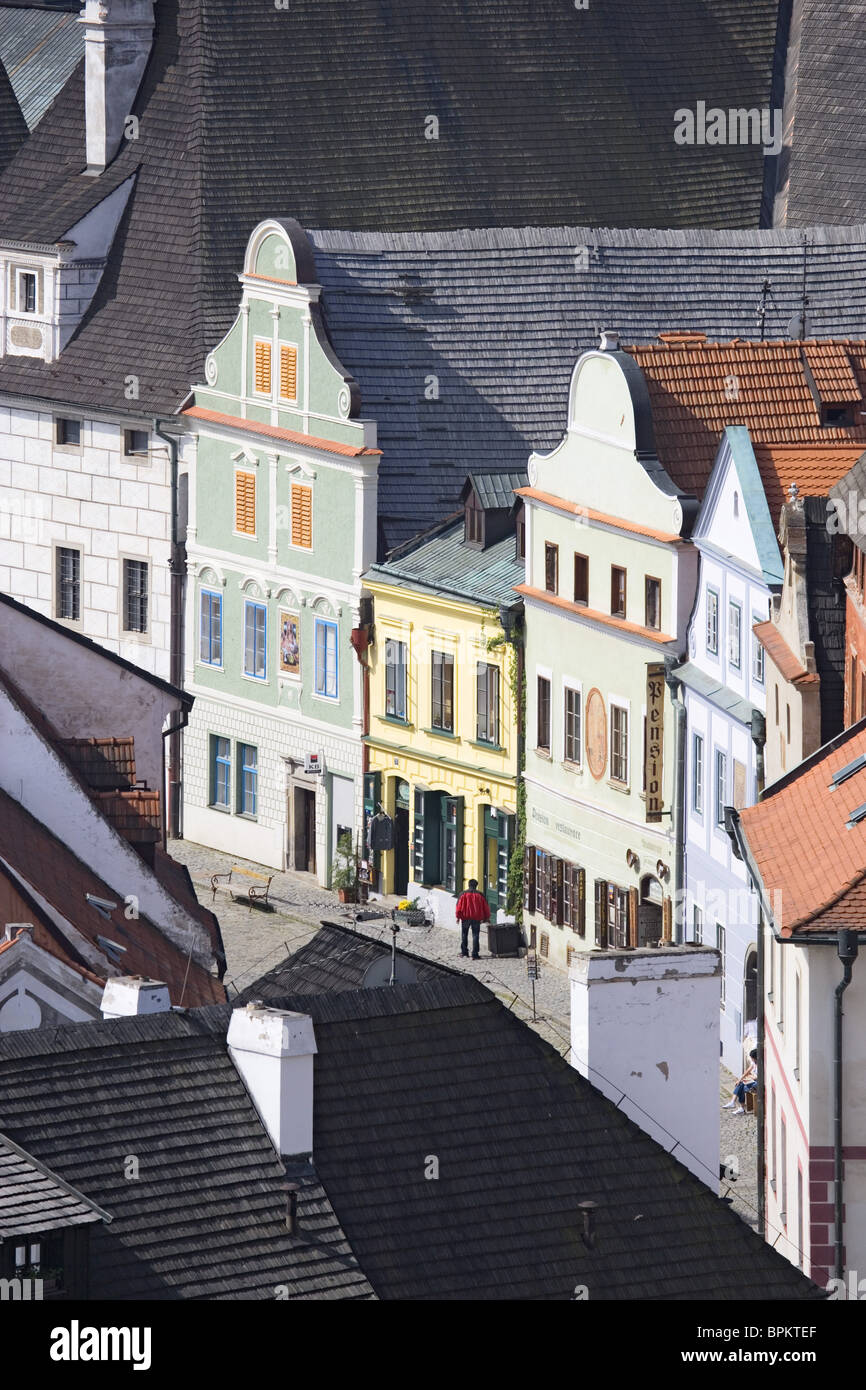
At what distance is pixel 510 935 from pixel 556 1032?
8.05 m

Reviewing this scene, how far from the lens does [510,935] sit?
8850 centimetres

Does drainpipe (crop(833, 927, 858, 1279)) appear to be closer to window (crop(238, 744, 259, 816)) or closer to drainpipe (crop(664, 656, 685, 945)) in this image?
drainpipe (crop(664, 656, 685, 945))

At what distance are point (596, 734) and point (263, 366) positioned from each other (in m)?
13.2

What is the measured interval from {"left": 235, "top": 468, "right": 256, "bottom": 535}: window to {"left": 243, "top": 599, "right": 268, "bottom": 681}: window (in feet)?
4.77

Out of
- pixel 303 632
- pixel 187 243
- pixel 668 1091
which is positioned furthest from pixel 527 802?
pixel 668 1091

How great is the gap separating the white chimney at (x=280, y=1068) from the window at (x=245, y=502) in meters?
48.2

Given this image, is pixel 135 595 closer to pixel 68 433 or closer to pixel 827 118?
pixel 68 433

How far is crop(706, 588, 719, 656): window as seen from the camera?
81188 millimetres

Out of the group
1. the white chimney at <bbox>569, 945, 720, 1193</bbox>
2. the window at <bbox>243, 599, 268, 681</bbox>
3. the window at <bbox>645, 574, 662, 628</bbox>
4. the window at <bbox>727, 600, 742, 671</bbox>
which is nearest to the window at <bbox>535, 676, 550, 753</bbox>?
the window at <bbox>645, 574, 662, 628</bbox>

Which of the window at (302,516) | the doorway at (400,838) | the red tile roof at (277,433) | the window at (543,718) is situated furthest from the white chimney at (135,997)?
the window at (302,516)

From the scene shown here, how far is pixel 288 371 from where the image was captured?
94.8 meters

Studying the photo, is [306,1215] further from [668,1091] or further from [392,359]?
[392,359]

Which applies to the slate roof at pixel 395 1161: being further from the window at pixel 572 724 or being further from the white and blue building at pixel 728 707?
the window at pixel 572 724

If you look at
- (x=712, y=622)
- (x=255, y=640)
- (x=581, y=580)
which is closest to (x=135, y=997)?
(x=712, y=622)
